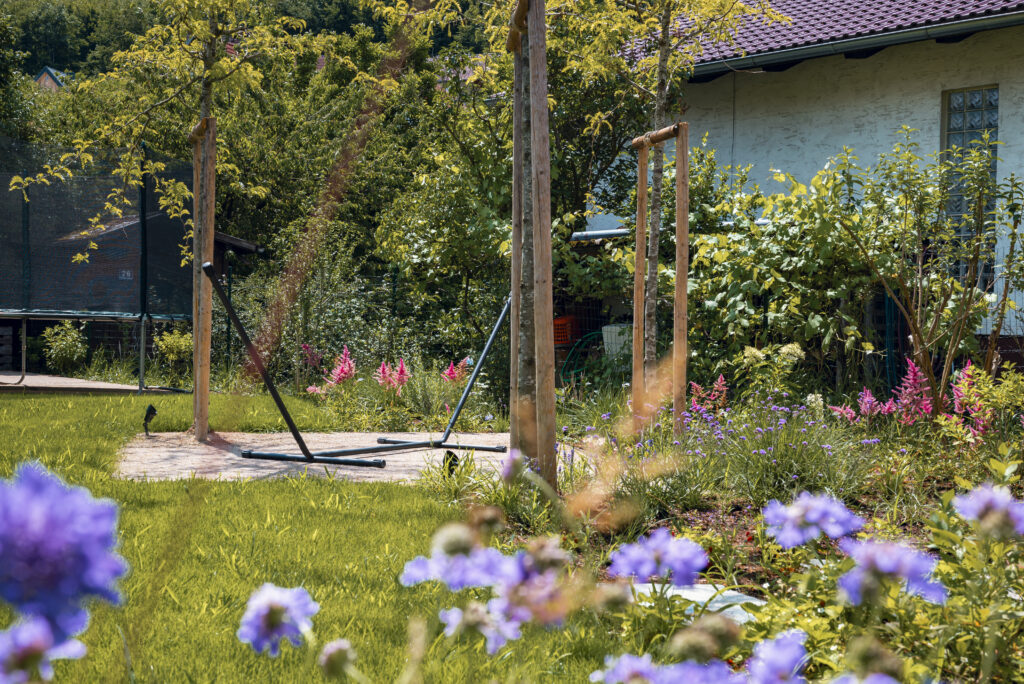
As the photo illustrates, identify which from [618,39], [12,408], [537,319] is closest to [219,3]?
[618,39]

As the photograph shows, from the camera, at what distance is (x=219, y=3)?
6.09 metres

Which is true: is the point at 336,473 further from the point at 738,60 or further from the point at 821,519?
the point at 738,60

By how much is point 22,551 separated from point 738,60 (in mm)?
11855

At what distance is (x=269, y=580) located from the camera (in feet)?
8.48

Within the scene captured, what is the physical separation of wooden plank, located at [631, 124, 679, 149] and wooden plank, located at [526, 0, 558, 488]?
1.35 meters

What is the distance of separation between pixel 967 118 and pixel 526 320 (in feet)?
28.3

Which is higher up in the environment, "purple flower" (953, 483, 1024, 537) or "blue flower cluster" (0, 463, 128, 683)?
"blue flower cluster" (0, 463, 128, 683)

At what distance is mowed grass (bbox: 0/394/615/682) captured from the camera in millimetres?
2043

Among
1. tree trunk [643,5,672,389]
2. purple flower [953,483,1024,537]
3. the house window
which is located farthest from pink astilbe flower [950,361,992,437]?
the house window

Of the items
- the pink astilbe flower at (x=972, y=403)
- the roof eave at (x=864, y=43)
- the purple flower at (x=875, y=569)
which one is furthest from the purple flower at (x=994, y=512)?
the roof eave at (x=864, y=43)

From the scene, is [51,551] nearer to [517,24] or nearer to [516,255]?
[516,255]

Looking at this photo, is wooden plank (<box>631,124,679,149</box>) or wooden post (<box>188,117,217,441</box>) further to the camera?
wooden post (<box>188,117,217,441</box>)

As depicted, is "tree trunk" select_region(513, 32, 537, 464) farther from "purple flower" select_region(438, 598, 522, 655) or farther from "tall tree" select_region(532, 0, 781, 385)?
"purple flower" select_region(438, 598, 522, 655)

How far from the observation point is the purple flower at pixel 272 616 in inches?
30.7
